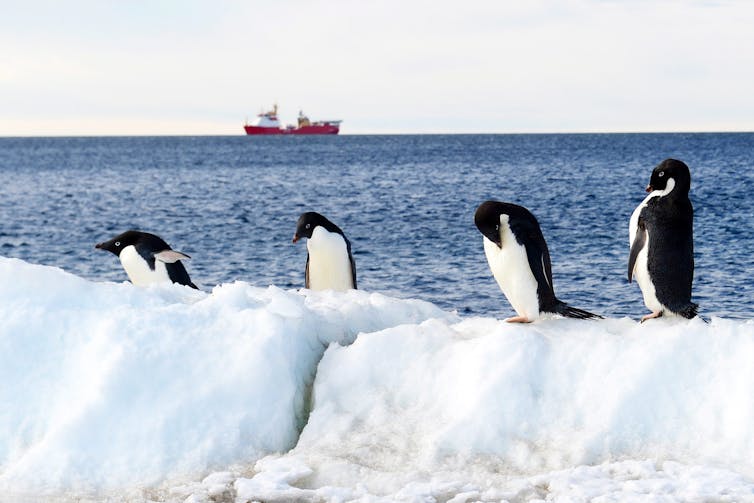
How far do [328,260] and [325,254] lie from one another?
8 centimetres

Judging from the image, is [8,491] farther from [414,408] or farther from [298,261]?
[298,261]

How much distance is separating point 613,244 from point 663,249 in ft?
70.8

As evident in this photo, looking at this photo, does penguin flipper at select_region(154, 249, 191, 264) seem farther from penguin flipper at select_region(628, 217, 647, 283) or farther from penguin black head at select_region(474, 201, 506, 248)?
penguin flipper at select_region(628, 217, 647, 283)

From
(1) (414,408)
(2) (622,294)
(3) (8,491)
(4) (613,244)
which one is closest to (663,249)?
(1) (414,408)

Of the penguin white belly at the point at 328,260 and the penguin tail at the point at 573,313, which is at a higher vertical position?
the penguin tail at the point at 573,313

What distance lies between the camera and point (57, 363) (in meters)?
6.46

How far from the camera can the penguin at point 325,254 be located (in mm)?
11508

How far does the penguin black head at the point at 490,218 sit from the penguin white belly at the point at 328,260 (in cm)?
428

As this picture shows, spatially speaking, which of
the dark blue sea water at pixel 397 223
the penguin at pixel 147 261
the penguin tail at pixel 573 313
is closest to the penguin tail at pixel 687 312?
the penguin tail at pixel 573 313

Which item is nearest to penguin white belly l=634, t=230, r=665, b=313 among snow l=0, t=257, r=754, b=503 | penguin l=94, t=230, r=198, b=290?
snow l=0, t=257, r=754, b=503

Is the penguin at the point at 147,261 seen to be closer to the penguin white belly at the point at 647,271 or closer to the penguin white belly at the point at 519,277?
the penguin white belly at the point at 519,277

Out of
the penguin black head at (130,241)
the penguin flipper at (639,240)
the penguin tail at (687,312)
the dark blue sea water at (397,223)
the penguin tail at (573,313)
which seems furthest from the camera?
the dark blue sea water at (397,223)

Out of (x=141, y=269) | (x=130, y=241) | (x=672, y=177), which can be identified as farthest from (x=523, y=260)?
(x=130, y=241)

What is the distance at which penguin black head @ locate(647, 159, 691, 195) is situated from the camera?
24.6 ft
